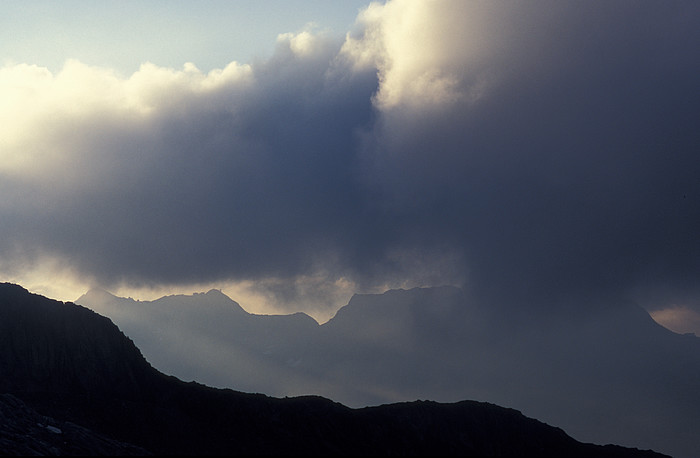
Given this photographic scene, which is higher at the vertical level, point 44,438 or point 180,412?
point 180,412

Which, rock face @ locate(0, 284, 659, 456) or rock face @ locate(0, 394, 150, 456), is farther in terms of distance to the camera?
rock face @ locate(0, 284, 659, 456)

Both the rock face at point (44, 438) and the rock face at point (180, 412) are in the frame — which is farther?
the rock face at point (180, 412)

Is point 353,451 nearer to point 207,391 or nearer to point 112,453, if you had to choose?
point 207,391

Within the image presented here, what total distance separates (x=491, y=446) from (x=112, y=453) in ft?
236

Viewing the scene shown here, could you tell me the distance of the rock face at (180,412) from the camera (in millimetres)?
87875

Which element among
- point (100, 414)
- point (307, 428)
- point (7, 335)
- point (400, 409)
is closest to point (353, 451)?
point (307, 428)

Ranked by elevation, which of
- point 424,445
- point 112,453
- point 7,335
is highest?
point 7,335

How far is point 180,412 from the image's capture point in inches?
3748

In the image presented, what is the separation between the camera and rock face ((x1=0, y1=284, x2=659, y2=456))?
87875 mm

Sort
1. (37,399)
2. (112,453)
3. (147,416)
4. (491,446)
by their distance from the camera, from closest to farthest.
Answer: (112,453) → (37,399) → (147,416) → (491,446)

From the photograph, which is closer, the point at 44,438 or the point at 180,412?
the point at 44,438

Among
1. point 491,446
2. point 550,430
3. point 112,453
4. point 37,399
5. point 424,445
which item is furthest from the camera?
point 550,430

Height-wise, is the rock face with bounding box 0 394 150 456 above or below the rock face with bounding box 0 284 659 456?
below

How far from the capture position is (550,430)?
376 ft
